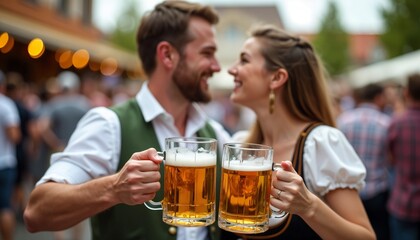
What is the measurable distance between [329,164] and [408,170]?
2.65 meters

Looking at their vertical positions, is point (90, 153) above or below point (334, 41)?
above

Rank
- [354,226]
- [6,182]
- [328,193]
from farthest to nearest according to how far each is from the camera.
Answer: [6,182] < [328,193] < [354,226]

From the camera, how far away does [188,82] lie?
7.19 feet

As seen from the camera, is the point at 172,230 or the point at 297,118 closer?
the point at 172,230

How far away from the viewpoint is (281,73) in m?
1.99

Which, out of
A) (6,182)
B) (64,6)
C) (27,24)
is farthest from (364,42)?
(6,182)

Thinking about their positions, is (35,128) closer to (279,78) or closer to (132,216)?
(132,216)

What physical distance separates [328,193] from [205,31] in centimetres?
99

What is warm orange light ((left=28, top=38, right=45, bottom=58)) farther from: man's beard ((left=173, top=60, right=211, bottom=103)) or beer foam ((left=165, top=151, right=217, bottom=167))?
beer foam ((left=165, top=151, right=217, bottom=167))

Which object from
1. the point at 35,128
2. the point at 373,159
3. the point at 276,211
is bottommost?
the point at 35,128

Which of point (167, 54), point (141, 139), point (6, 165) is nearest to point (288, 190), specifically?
point (141, 139)

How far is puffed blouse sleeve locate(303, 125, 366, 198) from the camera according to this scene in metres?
1.74

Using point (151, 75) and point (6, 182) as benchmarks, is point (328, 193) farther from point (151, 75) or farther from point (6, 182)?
point (6, 182)

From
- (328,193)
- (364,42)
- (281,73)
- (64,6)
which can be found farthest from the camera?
(364,42)
